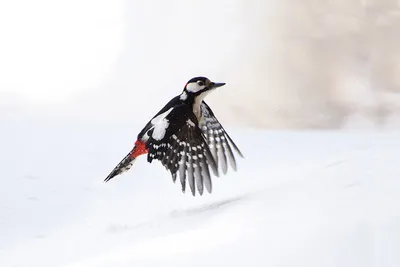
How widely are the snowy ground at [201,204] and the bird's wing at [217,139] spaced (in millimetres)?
20

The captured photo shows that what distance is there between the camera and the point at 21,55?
2.97 ft

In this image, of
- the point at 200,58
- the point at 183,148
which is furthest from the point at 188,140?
the point at 200,58

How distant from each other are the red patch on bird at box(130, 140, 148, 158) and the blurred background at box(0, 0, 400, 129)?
0.05 metres

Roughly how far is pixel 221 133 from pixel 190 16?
19cm

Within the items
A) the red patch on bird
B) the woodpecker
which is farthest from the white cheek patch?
the red patch on bird

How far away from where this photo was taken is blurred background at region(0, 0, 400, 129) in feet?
2.96

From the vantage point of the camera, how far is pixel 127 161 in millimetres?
867

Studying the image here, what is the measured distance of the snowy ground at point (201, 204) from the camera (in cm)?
80

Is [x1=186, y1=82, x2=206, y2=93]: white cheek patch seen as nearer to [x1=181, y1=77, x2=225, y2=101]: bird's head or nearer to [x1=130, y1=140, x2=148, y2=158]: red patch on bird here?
[x1=181, y1=77, x2=225, y2=101]: bird's head

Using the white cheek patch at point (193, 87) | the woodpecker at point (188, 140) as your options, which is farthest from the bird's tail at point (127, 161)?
the white cheek patch at point (193, 87)

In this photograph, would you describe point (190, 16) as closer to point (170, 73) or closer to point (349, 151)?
point (170, 73)

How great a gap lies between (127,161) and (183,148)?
93 mm

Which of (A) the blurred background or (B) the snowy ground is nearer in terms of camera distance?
(B) the snowy ground

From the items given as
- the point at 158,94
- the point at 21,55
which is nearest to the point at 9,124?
the point at 21,55
